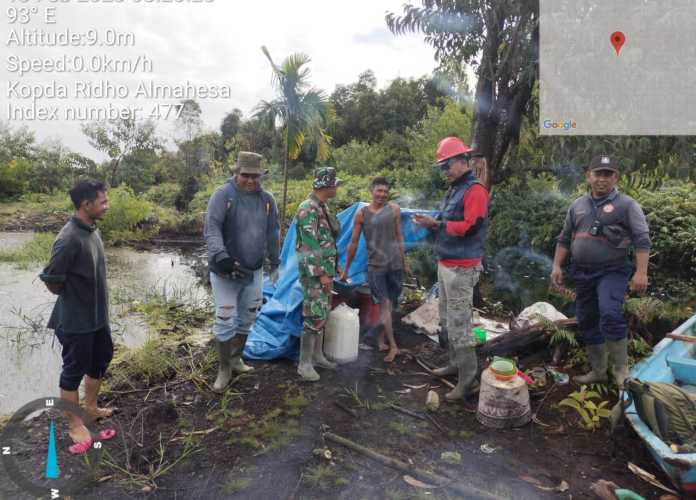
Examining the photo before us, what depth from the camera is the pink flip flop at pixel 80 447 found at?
3139mm

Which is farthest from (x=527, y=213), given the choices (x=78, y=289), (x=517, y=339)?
(x=78, y=289)

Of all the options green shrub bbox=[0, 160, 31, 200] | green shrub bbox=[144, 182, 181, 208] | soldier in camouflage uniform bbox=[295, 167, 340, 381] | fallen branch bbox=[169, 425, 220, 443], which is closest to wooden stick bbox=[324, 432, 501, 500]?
fallen branch bbox=[169, 425, 220, 443]

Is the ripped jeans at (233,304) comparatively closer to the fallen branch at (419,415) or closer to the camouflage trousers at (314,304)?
the camouflage trousers at (314,304)

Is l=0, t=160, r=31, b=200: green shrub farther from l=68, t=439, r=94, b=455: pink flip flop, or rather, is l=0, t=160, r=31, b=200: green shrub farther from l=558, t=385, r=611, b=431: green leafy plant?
l=558, t=385, r=611, b=431: green leafy plant

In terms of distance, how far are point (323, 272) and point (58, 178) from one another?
25.4 metres

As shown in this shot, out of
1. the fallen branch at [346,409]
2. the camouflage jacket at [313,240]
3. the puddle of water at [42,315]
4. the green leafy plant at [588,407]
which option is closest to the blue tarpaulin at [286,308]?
the camouflage jacket at [313,240]

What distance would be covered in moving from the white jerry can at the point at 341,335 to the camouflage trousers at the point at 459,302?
1.15 meters

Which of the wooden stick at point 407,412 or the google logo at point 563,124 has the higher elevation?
the google logo at point 563,124

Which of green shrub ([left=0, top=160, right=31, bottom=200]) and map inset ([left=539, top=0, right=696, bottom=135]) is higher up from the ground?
map inset ([left=539, top=0, right=696, bottom=135])

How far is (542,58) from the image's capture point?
6.59 meters

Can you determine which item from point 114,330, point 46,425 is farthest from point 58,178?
point 46,425

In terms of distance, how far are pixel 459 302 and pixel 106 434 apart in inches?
111

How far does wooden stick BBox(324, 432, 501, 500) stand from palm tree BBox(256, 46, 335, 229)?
735 cm

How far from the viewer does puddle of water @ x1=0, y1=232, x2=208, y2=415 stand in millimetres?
4598
